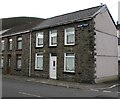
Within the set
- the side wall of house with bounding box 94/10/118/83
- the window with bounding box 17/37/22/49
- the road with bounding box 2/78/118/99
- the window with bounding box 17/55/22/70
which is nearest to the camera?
the road with bounding box 2/78/118/99

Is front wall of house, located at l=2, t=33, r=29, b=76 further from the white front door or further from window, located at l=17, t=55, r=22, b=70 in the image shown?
the white front door

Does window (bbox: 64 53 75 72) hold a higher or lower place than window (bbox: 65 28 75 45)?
lower

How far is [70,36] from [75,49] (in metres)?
1.53

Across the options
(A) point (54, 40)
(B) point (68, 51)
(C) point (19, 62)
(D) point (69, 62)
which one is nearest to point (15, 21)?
(C) point (19, 62)

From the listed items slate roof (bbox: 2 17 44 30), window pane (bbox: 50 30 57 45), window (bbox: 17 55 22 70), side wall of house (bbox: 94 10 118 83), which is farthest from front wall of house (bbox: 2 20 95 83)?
slate roof (bbox: 2 17 44 30)

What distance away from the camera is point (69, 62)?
2188 cm

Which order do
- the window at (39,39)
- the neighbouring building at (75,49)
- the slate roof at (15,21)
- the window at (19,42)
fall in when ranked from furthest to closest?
the slate roof at (15,21), the window at (19,42), the window at (39,39), the neighbouring building at (75,49)

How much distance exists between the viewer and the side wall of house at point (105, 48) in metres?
20.8

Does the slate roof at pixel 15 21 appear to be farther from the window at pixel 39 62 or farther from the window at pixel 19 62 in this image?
the window at pixel 39 62

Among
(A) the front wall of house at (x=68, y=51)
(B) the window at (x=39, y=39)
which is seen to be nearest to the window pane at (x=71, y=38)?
(A) the front wall of house at (x=68, y=51)

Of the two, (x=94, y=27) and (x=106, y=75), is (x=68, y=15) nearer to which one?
(x=94, y=27)

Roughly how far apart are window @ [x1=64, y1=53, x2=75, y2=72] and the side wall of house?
2.24 meters

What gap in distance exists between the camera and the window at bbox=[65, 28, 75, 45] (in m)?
21.7

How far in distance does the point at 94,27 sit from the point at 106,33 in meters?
2.82
